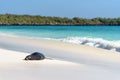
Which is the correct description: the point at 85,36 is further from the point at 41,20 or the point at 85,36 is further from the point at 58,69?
the point at 41,20

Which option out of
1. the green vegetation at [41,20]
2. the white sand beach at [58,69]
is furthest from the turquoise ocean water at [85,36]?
the green vegetation at [41,20]

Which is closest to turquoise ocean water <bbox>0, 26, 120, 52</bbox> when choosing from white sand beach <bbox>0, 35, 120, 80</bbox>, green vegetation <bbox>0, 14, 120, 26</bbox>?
white sand beach <bbox>0, 35, 120, 80</bbox>

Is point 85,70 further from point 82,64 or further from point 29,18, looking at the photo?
point 29,18

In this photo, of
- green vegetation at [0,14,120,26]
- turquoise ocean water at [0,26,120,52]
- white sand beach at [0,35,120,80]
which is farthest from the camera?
green vegetation at [0,14,120,26]

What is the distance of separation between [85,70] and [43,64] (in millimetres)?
1616

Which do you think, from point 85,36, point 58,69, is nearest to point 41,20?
point 85,36

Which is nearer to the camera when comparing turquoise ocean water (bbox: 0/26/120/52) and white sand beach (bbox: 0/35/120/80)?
white sand beach (bbox: 0/35/120/80)

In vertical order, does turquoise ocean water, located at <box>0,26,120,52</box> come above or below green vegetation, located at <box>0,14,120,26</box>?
above

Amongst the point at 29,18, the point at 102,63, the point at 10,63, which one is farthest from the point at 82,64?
the point at 29,18

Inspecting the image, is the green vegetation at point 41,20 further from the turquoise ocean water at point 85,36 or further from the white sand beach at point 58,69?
the white sand beach at point 58,69

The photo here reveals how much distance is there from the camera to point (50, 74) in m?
9.98

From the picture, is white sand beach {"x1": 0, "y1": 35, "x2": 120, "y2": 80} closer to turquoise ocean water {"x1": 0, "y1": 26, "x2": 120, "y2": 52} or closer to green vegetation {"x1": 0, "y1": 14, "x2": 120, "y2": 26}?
turquoise ocean water {"x1": 0, "y1": 26, "x2": 120, "y2": 52}

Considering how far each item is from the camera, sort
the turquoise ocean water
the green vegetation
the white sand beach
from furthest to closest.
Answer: the green vegetation → the turquoise ocean water → the white sand beach

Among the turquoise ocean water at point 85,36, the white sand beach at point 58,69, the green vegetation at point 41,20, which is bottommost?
the green vegetation at point 41,20
